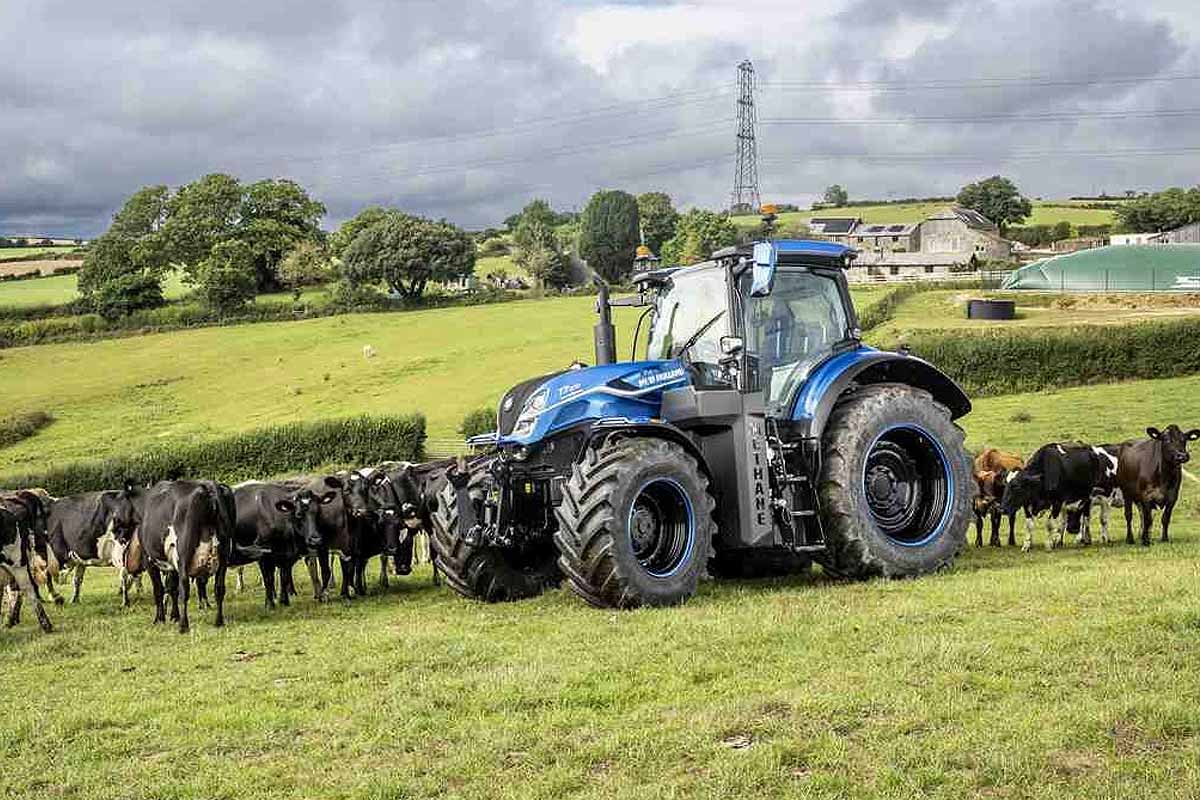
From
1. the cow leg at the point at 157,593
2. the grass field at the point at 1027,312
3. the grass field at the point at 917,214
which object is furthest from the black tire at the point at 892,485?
the grass field at the point at 917,214

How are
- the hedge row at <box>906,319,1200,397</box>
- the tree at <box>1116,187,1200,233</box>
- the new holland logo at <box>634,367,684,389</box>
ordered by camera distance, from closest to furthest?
the new holland logo at <box>634,367,684,389</box> < the hedge row at <box>906,319,1200,397</box> < the tree at <box>1116,187,1200,233</box>

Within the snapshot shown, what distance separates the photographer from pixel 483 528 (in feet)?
39.2

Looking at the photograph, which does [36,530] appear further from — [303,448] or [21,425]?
[21,425]

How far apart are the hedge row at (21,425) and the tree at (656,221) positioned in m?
68.3

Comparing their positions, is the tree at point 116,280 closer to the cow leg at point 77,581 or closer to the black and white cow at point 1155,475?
the cow leg at point 77,581

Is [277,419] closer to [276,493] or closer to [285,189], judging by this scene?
[276,493]

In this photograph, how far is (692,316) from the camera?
12.9m

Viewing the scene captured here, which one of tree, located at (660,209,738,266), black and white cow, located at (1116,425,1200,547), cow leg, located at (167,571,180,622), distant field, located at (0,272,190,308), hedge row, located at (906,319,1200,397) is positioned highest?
tree, located at (660,209,738,266)

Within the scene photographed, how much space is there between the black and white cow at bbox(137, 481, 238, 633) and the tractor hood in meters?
3.28

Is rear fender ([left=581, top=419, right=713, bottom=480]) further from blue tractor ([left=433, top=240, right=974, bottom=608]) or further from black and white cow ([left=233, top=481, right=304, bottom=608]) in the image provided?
black and white cow ([left=233, top=481, right=304, bottom=608])

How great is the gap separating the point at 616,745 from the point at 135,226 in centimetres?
8729

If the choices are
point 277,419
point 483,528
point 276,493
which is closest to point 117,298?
point 277,419

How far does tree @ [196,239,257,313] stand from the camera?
78.4 m

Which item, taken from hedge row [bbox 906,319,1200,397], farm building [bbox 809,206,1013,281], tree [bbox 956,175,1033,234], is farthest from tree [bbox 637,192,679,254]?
hedge row [bbox 906,319,1200,397]
